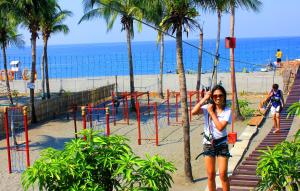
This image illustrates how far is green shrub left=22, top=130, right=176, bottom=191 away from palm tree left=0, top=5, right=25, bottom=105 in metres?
17.1

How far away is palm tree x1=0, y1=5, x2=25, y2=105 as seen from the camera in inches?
850

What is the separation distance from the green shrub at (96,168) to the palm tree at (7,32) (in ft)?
56.1

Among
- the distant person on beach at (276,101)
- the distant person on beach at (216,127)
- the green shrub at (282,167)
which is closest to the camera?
the green shrub at (282,167)

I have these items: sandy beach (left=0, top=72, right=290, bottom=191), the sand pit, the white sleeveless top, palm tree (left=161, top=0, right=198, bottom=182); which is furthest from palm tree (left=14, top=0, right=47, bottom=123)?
the white sleeveless top

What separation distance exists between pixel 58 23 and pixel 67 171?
24.4 m

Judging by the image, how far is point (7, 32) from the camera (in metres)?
27.7

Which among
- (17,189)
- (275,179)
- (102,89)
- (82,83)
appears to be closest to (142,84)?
(82,83)

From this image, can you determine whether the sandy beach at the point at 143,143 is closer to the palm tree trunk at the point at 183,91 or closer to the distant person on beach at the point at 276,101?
the palm tree trunk at the point at 183,91

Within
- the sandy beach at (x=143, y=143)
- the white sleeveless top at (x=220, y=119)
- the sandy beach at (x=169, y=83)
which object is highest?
the white sleeveless top at (x=220, y=119)

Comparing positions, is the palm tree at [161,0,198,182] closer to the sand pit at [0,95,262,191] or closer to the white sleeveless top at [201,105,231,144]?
the sand pit at [0,95,262,191]

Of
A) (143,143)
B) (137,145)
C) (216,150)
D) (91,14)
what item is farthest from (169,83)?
(216,150)

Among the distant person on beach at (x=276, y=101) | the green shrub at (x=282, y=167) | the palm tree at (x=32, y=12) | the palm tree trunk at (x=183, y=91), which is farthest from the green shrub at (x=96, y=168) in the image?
the palm tree at (x=32, y=12)

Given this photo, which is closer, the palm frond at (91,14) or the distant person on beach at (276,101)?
the distant person on beach at (276,101)

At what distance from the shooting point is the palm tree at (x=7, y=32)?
21586mm
